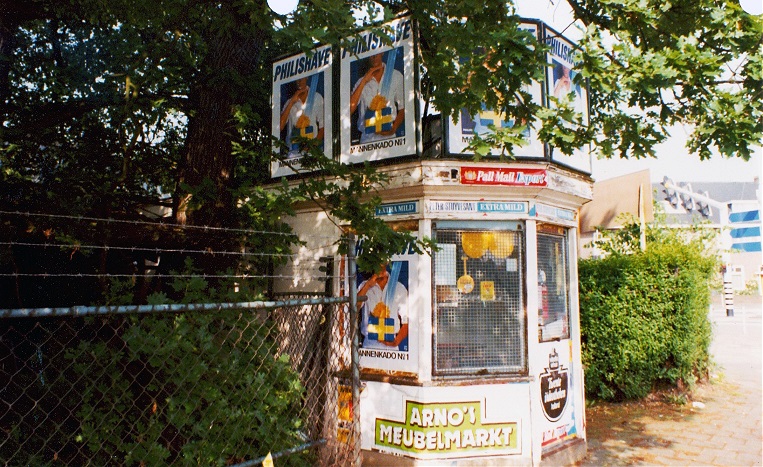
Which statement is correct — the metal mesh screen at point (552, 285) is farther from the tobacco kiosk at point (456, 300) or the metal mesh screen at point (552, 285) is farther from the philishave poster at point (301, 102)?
the philishave poster at point (301, 102)

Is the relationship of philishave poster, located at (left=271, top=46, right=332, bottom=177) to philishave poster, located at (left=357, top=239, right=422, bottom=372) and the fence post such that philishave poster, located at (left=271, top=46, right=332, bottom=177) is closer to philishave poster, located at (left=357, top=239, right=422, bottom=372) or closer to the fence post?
philishave poster, located at (left=357, top=239, right=422, bottom=372)

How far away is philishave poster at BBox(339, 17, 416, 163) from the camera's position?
18.4ft

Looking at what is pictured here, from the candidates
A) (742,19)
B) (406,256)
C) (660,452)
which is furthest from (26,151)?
(660,452)

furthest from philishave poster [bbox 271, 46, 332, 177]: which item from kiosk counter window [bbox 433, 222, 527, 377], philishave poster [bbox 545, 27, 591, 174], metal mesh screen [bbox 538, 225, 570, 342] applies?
metal mesh screen [bbox 538, 225, 570, 342]

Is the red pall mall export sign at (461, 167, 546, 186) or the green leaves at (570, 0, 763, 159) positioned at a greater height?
the green leaves at (570, 0, 763, 159)

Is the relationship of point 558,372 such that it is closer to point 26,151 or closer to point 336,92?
point 336,92

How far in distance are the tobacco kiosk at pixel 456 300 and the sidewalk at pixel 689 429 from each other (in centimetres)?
99

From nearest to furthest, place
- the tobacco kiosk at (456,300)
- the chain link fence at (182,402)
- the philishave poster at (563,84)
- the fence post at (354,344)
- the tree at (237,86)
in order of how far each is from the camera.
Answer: the fence post at (354,344) < the chain link fence at (182,402) < the tree at (237,86) < the tobacco kiosk at (456,300) < the philishave poster at (563,84)

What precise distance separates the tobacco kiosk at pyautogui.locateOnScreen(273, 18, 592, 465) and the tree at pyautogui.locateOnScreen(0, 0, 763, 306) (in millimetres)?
523

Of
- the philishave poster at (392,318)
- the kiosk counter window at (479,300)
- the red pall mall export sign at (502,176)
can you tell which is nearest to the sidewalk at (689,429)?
the kiosk counter window at (479,300)

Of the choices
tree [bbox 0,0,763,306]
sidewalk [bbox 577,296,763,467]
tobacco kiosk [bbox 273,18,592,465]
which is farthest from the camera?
sidewalk [bbox 577,296,763,467]

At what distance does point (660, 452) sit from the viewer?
6289 millimetres

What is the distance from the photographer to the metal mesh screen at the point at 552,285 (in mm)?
6062

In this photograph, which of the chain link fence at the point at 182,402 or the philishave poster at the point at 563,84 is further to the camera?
the philishave poster at the point at 563,84
